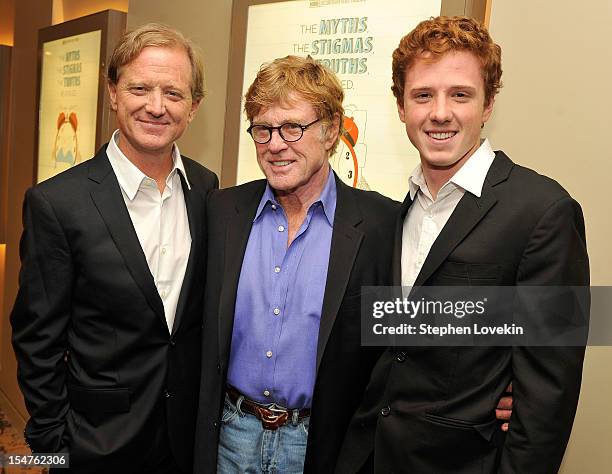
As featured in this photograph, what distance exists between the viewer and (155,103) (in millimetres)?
2104

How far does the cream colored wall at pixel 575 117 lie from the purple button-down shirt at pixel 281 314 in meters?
0.76

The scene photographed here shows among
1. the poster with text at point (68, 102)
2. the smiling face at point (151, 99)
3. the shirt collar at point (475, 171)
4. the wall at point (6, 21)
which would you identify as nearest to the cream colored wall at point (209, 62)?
the poster with text at point (68, 102)

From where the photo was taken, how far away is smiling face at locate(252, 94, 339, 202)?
6.57 feet

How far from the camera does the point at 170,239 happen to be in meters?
2.17

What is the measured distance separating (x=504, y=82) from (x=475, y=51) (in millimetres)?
550

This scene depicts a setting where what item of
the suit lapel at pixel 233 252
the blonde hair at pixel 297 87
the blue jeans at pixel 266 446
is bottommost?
the blue jeans at pixel 266 446

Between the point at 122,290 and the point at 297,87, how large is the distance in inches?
32.6

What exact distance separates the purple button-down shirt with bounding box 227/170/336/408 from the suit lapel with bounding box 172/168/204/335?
8.2 inches

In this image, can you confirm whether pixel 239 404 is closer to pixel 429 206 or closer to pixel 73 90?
pixel 429 206

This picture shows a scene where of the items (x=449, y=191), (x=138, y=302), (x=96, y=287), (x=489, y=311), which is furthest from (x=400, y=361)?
(x=96, y=287)

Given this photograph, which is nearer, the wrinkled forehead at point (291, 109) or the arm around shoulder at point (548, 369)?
the arm around shoulder at point (548, 369)

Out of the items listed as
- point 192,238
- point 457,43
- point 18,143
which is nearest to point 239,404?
point 192,238

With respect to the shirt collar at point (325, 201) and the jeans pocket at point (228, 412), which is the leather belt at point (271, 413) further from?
the shirt collar at point (325, 201)

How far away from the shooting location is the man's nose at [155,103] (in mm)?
2096
